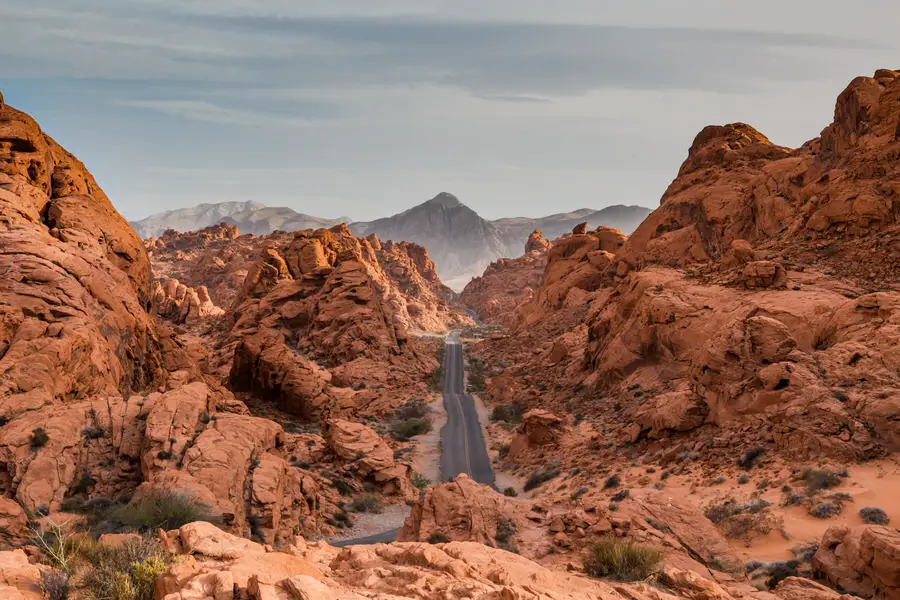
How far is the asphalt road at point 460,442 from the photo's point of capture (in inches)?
1361

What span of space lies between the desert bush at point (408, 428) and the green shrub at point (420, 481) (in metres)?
7.75

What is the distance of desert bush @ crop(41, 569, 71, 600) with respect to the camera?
300 inches

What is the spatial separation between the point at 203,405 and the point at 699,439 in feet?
67.1

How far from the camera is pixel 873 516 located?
1393 centimetres

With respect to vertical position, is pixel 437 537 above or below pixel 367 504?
above

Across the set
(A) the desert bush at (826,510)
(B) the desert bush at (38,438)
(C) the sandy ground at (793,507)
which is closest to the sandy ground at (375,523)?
(B) the desert bush at (38,438)

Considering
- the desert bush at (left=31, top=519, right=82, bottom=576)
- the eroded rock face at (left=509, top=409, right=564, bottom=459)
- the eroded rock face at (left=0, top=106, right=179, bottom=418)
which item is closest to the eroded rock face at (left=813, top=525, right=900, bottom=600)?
the desert bush at (left=31, top=519, right=82, bottom=576)

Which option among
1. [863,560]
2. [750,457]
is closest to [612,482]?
[750,457]

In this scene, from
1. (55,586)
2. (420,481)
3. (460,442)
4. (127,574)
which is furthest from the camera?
(460,442)

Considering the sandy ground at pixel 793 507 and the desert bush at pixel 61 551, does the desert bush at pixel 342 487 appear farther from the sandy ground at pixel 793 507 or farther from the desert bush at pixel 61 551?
the desert bush at pixel 61 551

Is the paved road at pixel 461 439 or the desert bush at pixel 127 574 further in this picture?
the paved road at pixel 461 439

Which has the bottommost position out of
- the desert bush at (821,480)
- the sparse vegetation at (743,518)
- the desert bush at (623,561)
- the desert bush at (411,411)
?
the desert bush at (411,411)

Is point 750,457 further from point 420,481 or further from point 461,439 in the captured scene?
point 461,439

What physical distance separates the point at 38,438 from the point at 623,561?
17.9 m
